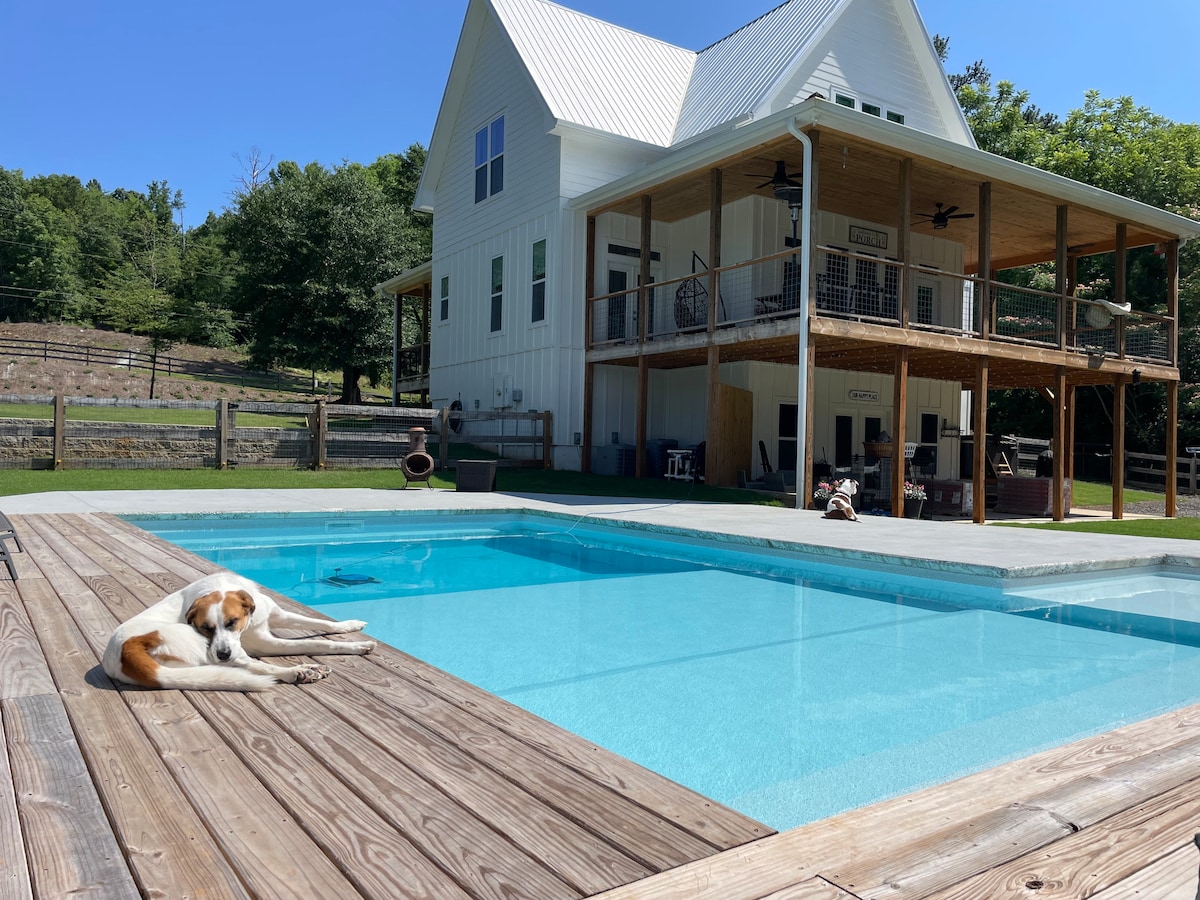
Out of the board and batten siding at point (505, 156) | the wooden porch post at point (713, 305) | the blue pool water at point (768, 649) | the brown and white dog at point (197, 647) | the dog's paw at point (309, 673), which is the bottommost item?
the blue pool water at point (768, 649)

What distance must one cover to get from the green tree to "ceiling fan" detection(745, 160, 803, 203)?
1866cm

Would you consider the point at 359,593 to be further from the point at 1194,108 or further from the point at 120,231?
the point at 120,231

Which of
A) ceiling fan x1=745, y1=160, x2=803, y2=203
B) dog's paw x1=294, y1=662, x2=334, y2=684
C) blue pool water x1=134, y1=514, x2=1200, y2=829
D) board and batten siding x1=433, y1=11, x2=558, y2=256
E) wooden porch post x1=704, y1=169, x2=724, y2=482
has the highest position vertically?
board and batten siding x1=433, y1=11, x2=558, y2=256

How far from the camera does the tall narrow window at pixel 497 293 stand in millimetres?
19078

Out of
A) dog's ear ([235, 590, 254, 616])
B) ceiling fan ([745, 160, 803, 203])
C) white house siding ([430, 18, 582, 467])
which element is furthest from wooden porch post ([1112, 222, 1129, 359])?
dog's ear ([235, 590, 254, 616])

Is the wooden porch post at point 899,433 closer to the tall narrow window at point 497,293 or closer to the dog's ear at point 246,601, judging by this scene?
the tall narrow window at point 497,293

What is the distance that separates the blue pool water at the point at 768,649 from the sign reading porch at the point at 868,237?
10854mm

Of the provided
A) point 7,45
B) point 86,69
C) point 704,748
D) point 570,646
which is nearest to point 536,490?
point 570,646

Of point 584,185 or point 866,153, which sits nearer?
point 866,153

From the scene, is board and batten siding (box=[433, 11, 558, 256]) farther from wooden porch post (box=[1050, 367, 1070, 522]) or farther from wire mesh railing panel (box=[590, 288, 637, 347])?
wooden porch post (box=[1050, 367, 1070, 522])

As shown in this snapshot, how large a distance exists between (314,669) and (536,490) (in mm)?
11122

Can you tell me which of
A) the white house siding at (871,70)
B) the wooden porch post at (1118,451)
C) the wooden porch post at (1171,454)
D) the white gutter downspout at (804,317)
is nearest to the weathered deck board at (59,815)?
the white gutter downspout at (804,317)

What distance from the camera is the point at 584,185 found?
17094mm

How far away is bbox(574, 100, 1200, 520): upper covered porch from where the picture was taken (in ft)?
40.5
